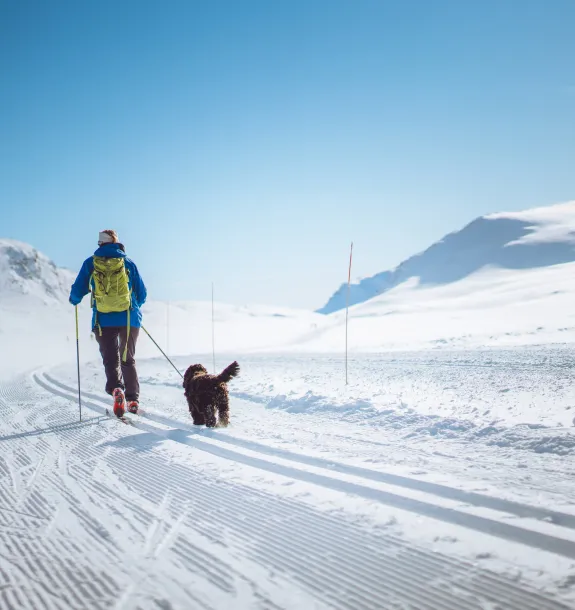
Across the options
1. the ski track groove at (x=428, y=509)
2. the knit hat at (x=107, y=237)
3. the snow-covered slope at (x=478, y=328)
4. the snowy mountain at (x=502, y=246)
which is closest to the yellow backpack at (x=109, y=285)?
the knit hat at (x=107, y=237)

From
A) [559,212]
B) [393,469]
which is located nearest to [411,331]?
[393,469]

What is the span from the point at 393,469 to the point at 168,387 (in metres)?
5.95

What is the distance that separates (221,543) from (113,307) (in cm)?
384

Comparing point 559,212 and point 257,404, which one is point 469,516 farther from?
point 559,212

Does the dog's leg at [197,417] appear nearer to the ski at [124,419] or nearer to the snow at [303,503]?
the snow at [303,503]

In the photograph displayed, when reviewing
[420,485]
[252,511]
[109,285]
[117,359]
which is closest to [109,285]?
[109,285]

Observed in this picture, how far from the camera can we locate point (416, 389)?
6055 mm

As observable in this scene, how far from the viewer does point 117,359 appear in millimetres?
5328

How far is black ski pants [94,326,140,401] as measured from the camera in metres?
5.23

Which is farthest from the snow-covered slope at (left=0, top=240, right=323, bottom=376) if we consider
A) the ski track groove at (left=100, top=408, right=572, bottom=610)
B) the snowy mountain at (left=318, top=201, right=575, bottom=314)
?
the snowy mountain at (left=318, top=201, right=575, bottom=314)

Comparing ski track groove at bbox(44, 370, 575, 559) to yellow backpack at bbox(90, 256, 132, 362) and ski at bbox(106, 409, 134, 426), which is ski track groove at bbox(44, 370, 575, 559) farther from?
yellow backpack at bbox(90, 256, 132, 362)

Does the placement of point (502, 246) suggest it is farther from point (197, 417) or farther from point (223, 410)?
point (197, 417)

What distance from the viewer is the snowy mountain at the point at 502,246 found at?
8044 centimetres

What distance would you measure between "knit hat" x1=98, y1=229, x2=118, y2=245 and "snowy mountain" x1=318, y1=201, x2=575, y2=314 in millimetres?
83099
